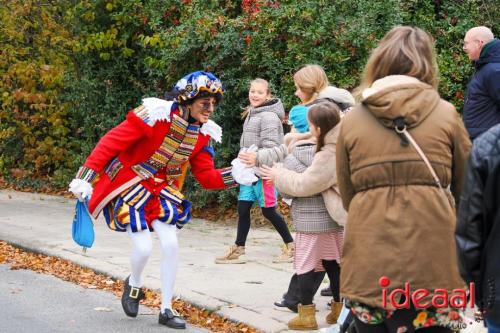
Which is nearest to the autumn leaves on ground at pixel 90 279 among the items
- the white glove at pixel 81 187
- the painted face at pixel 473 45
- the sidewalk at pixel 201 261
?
the sidewalk at pixel 201 261

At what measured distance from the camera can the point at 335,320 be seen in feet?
20.0

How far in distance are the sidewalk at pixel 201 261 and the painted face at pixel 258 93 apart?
5.27 feet

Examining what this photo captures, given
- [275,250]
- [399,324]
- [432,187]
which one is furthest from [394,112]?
[275,250]

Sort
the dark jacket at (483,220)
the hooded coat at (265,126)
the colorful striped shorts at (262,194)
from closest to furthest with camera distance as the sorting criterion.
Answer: the dark jacket at (483,220) → the hooded coat at (265,126) → the colorful striped shorts at (262,194)

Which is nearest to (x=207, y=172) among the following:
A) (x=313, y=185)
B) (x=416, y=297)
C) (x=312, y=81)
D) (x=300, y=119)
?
(x=300, y=119)

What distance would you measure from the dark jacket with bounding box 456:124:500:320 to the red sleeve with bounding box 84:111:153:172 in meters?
3.32

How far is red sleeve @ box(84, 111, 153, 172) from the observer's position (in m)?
6.06

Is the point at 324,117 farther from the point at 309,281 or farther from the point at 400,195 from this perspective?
the point at 400,195

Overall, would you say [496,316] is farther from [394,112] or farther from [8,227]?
[8,227]

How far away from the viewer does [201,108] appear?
6172 mm

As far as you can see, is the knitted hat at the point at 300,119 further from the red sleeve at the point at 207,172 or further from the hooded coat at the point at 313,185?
the red sleeve at the point at 207,172

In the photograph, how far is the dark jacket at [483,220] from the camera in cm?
307

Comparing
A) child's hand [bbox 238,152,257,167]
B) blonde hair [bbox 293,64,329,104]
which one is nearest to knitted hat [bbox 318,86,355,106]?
blonde hair [bbox 293,64,329,104]

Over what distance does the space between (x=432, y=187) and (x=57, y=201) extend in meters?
11.1
